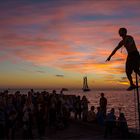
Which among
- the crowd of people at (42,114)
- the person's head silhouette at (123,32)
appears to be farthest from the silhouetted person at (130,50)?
the crowd of people at (42,114)

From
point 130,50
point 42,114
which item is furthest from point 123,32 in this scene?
point 42,114

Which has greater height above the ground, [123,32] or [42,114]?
[123,32]

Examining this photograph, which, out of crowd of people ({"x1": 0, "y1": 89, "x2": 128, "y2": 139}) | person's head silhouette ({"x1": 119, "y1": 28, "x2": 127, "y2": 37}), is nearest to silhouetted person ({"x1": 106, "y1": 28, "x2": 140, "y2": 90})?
person's head silhouette ({"x1": 119, "y1": 28, "x2": 127, "y2": 37})

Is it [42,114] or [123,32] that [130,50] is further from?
[42,114]

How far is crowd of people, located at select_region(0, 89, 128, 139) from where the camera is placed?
19.0 meters

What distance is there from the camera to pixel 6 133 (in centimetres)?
Result: 1934

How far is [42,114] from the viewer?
2011 centimetres

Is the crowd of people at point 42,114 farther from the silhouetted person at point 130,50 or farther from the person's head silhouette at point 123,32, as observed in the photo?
the person's head silhouette at point 123,32

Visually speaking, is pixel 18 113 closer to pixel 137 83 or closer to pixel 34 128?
pixel 34 128

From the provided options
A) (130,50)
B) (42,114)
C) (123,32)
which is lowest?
(42,114)

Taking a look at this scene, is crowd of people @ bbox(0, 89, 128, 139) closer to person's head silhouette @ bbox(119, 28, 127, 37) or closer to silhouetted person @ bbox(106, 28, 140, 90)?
silhouetted person @ bbox(106, 28, 140, 90)

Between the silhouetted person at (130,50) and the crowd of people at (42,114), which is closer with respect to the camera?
the silhouetted person at (130,50)

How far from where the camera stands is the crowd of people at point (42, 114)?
1897cm

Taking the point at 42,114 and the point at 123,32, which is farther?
the point at 42,114
